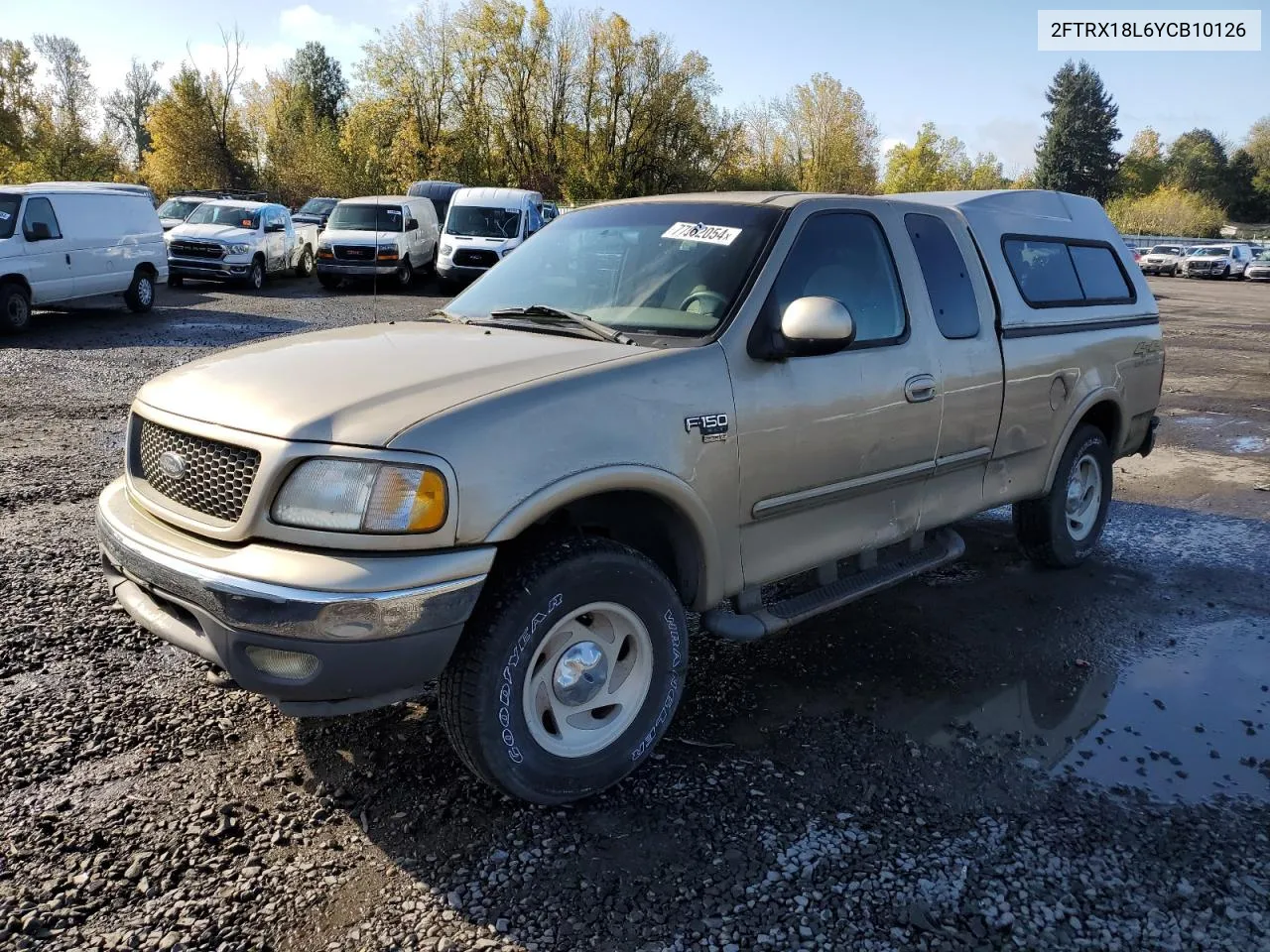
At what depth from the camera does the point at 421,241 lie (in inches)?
985

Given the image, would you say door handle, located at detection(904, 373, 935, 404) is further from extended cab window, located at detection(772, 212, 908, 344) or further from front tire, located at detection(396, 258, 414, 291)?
front tire, located at detection(396, 258, 414, 291)

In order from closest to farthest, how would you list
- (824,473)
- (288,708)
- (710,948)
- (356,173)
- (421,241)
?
1. (710,948)
2. (288,708)
3. (824,473)
4. (421,241)
5. (356,173)

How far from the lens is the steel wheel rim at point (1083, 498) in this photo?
18.4 ft

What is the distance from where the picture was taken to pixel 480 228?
23047mm

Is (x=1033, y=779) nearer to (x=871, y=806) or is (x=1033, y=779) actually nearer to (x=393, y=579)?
(x=871, y=806)

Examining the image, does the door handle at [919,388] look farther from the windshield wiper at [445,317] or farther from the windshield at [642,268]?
the windshield wiper at [445,317]

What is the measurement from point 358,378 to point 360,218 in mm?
21666

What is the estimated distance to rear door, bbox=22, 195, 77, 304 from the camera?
45.5 feet

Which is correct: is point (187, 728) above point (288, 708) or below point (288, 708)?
below

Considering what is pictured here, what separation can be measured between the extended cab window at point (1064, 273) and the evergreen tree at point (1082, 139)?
293 feet

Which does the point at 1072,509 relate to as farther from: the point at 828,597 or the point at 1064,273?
the point at 828,597

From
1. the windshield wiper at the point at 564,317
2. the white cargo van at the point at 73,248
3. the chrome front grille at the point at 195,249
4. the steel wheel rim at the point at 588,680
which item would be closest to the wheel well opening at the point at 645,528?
the steel wheel rim at the point at 588,680

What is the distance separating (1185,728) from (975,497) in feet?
4.38

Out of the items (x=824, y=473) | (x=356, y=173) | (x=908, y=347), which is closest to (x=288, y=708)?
(x=824, y=473)
